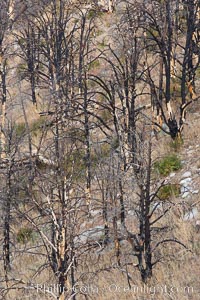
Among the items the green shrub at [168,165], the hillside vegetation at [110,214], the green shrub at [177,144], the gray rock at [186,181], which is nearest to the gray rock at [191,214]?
the hillside vegetation at [110,214]

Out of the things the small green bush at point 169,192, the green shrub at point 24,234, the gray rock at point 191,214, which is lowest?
the gray rock at point 191,214

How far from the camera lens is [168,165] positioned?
527 inches

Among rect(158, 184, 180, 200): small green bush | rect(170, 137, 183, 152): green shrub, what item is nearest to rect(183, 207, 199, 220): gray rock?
rect(158, 184, 180, 200): small green bush

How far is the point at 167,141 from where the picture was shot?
14984mm

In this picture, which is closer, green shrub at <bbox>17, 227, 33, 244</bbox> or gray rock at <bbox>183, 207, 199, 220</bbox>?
gray rock at <bbox>183, 207, 199, 220</bbox>

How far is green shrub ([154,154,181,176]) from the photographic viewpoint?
521 inches

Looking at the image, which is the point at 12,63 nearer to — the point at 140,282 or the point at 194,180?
the point at 194,180

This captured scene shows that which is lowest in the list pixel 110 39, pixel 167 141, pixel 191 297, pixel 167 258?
pixel 191 297

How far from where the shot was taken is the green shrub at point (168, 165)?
43.4ft

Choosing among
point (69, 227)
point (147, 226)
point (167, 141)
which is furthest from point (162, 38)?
point (69, 227)

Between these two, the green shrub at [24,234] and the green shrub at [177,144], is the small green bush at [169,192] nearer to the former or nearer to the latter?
the green shrub at [177,144]

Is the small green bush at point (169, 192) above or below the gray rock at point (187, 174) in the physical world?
below

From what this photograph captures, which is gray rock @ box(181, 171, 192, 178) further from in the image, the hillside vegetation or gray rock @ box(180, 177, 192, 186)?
gray rock @ box(180, 177, 192, 186)

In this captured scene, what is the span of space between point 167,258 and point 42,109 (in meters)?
15.0
